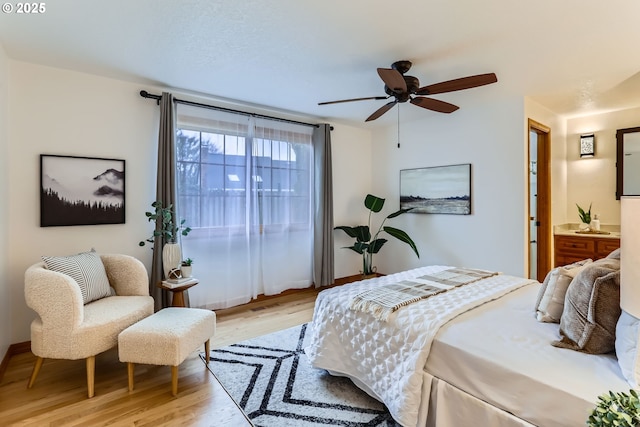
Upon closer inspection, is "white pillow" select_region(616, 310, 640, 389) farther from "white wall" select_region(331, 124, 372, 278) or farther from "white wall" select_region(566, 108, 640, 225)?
"white wall" select_region(566, 108, 640, 225)

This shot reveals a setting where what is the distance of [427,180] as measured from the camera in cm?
443

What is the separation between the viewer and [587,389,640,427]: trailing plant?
2.83 feet

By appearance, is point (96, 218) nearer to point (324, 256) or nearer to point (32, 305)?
point (32, 305)

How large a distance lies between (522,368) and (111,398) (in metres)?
2.40

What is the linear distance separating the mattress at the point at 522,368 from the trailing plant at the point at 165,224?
2417 millimetres

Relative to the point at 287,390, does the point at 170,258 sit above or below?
above

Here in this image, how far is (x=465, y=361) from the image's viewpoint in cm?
148

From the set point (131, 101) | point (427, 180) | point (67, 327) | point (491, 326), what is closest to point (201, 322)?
point (67, 327)

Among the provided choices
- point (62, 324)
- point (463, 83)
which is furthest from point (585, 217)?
point (62, 324)

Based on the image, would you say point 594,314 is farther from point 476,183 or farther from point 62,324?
point 62,324

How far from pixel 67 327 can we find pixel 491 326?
2603 millimetres

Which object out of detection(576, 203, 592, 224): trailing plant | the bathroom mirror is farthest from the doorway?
the bathroom mirror

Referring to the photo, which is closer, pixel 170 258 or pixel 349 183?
pixel 170 258

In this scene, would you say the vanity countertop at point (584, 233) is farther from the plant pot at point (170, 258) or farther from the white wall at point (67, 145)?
the white wall at point (67, 145)
